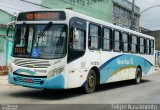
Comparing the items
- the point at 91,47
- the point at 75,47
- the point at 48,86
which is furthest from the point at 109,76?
the point at 48,86

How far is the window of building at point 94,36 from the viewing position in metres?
15.5

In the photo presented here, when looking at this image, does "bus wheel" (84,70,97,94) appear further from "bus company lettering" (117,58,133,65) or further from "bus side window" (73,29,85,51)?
"bus company lettering" (117,58,133,65)

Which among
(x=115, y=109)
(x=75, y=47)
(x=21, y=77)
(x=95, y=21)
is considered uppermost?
(x=95, y=21)

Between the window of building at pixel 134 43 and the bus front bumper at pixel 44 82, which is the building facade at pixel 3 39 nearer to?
the window of building at pixel 134 43

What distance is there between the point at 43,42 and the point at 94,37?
294 centimetres

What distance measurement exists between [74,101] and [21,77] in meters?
2.01

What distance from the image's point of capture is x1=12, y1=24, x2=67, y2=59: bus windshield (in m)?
13.4

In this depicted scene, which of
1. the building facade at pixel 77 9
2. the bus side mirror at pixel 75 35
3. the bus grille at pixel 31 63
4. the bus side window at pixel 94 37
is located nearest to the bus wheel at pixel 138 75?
the bus side window at pixel 94 37

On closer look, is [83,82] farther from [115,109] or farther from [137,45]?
[137,45]

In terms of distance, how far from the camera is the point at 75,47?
1405 cm

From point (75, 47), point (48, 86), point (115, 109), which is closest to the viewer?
point (115, 109)

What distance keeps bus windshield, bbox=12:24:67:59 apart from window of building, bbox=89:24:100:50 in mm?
2126

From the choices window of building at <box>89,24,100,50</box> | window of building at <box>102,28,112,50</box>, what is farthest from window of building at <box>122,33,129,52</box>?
window of building at <box>89,24,100,50</box>

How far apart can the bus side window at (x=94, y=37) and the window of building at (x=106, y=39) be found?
599mm
